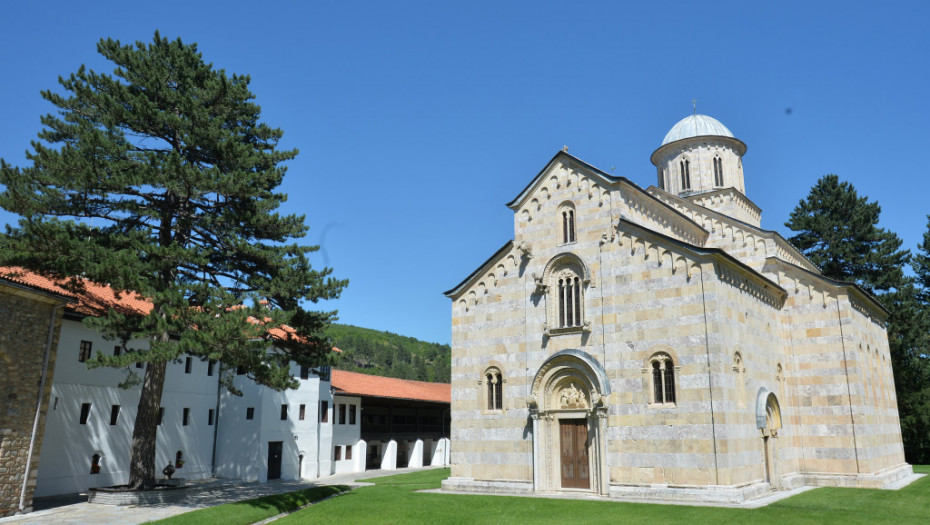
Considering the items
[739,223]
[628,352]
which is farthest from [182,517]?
[739,223]

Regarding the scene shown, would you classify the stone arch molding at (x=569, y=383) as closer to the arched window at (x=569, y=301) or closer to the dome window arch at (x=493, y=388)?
the arched window at (x=569, y=301)

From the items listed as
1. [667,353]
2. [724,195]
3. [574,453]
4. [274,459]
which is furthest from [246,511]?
[724,195]

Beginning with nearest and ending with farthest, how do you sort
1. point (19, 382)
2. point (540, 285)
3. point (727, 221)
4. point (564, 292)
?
1. point (19, 382)
2. point (564, 292)
3. point (540, 285)
4. point (727, 221)

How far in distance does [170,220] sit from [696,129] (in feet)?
85.2

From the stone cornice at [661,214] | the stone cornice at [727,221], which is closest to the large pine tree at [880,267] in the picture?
the stone cornice at [727,221]

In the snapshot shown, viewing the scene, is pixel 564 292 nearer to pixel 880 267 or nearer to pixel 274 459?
pixel 274 459

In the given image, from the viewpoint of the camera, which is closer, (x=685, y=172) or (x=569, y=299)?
(x=569, y=299)

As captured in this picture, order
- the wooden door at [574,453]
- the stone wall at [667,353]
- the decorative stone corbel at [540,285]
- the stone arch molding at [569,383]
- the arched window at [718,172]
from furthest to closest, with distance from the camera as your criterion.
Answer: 1. the arched window at [718,172]
2. the decorative stone corbel at [540,285]
3. the wooden door at [574,453]
4. the stone arch molding at [569,383]
5. the stone wall at [667,353]

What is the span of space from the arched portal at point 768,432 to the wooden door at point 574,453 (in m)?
5.68

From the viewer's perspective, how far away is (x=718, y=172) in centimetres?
3306

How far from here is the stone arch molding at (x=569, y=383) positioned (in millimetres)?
21453

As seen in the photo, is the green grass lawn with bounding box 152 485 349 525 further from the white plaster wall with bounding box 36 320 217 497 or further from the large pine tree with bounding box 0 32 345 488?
the white plaster wall with bounding box 36 320 217 497

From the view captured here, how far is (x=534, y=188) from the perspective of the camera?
82.6ft

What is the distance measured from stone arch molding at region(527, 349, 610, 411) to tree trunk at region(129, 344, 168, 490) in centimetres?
1345
